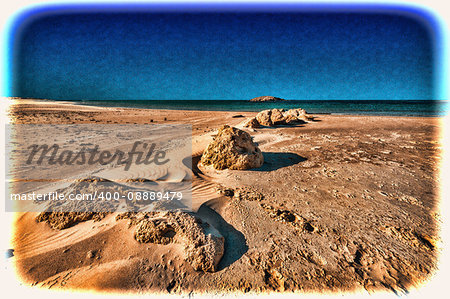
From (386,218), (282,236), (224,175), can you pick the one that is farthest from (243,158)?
(386,218)

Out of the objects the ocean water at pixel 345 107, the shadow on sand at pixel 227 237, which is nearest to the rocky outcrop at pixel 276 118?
the shadow on sand at pixel 227 237

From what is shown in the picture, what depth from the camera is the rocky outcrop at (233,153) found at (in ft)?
13.9

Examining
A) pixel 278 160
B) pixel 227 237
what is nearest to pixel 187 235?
pixel 227 237

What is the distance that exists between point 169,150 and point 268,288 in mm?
4848

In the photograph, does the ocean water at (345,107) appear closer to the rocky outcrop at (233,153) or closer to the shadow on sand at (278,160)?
the shadow on sand at (278,160)

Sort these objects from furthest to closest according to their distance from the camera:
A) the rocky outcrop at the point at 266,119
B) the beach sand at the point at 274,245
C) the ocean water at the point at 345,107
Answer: the ocean water at the point at 345,107 → the rocky outcrop at the point at 266,119 → the beach sand at the point at 274,245

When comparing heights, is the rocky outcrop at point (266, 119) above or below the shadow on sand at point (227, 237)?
above

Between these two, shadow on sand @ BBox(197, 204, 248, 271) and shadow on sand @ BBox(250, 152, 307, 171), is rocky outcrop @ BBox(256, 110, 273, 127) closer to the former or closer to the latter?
Result: shadow on sand @ BBox(250, 152, 307, 171)

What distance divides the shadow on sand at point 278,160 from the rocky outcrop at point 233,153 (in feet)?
0.64

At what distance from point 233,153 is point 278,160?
4.60ft

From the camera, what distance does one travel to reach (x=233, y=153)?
4.29m

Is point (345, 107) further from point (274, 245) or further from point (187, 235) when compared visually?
point (187, 235)

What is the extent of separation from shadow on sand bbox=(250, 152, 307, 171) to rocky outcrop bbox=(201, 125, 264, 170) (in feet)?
0.64

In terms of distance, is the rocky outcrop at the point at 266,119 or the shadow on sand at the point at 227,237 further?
the rocky outcrop at the point at 266,119
